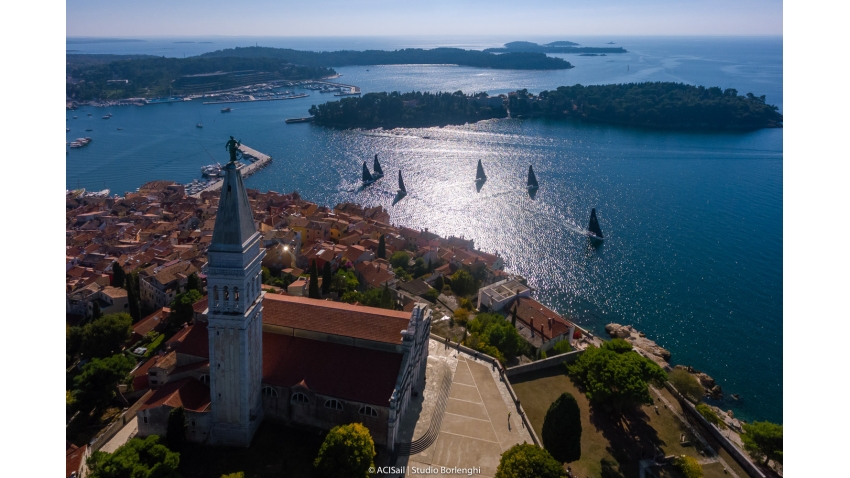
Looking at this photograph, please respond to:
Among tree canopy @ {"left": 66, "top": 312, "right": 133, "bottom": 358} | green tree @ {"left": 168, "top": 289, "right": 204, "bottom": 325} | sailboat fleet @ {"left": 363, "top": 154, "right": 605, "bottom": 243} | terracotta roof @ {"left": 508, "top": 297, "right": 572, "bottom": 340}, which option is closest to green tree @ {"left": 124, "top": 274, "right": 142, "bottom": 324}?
green tree @ {"left": 168, "top": 289, "right": 204, "bottom": 325}

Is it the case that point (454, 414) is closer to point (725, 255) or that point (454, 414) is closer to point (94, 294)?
point (94, 294)

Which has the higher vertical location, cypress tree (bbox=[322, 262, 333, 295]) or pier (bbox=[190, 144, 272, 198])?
pier (bbox=[190, 144, 272, 198])

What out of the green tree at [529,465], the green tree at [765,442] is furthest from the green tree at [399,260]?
the green tree at [765,442]

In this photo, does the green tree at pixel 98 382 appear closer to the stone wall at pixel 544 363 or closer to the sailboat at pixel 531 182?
the stone wall at pixel 544 363

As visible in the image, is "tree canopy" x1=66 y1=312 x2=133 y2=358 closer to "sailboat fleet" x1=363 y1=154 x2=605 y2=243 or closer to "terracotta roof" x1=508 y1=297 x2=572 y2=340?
"terracotta roof" x1=508 y1=297 x2=572 y2=340

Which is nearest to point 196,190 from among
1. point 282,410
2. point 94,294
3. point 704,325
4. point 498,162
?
point 94,294
